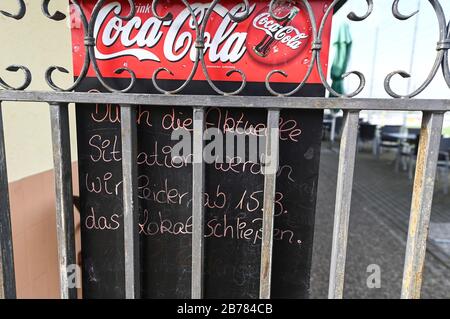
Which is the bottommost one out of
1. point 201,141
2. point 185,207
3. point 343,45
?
point 185,207

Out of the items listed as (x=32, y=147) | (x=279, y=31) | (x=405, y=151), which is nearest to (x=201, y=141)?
(x=279, y=31)

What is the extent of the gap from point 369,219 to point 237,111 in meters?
4.25

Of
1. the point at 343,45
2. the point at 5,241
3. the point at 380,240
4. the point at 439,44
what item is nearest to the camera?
the point at 439,44

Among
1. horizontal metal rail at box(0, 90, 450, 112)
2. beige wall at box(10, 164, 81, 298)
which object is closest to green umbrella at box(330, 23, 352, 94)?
horizontal metal rail at box(0, 90, 450, 112)

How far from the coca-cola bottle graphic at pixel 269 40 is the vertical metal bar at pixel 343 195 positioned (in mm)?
390

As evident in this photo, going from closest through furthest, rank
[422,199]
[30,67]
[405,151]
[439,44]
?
[439,44] → [422,199] → [30,67] → [405,151]

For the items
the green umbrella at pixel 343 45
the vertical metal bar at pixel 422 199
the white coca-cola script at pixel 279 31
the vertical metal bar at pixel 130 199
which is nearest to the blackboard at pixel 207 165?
the white coca-cola script at pixel 279 31

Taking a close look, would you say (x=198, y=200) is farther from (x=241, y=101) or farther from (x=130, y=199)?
(x=241, y=101)

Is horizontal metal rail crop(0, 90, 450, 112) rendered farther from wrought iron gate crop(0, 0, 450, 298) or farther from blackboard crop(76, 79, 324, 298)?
blackboard crop(76, 79, 324, 298)

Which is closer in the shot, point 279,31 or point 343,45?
point 279,31

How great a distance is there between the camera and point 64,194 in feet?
4.06

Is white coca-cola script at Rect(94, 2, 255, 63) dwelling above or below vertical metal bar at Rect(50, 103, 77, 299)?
above

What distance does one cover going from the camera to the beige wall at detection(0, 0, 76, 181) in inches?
66.9

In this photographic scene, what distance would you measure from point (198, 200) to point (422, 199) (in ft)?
2.78
